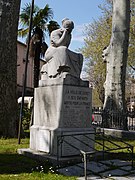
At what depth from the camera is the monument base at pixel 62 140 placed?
7.13 meters

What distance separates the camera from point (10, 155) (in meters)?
7.74

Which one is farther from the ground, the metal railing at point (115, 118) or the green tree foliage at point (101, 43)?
the green tree foliage at point (101, 43)

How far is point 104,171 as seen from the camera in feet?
21.0

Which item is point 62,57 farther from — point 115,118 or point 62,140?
point 115,118

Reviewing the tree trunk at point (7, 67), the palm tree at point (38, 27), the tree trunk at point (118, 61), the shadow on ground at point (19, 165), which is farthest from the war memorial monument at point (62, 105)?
the palm tree at point (38, 27)

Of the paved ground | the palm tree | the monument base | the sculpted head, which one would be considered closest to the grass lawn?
the paved ground

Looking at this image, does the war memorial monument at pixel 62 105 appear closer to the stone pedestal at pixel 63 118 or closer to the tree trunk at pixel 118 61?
the stone pedestal at pixel 63 118

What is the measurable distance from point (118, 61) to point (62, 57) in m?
7.69

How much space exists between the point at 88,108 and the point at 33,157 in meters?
1.86

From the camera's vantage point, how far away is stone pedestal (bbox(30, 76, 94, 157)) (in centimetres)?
724

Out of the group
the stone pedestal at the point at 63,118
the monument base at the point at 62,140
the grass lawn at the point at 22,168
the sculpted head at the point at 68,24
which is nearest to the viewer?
the grass lawn at the point at 22,168

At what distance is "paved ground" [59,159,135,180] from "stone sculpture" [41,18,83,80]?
226cm

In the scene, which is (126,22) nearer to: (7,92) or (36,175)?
(7,92)

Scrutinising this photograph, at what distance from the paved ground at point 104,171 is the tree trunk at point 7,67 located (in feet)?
16.0
